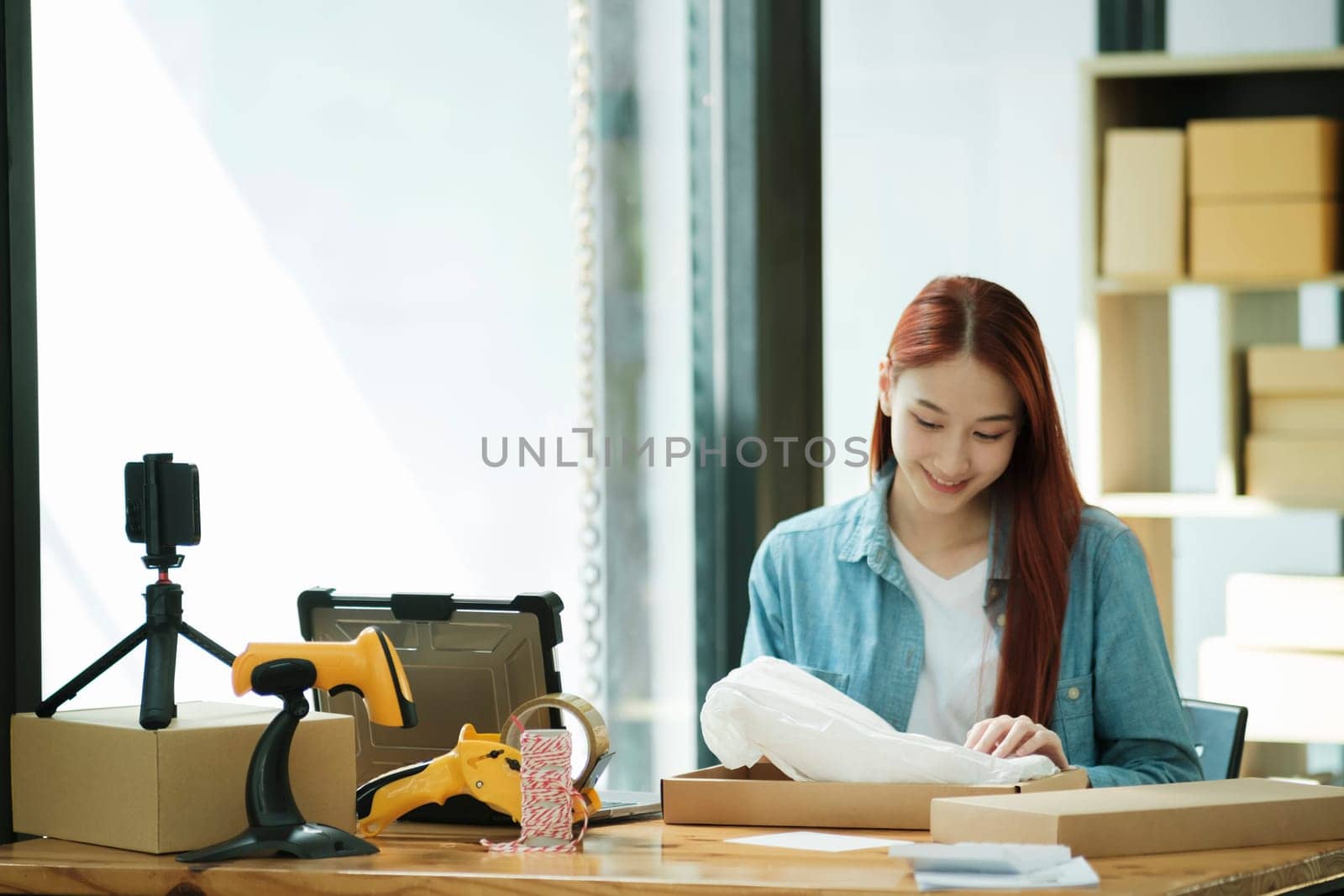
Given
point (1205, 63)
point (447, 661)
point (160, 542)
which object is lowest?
point (447, 661)

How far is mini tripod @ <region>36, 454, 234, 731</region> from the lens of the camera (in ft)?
5.90

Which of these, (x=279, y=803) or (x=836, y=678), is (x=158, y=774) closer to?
(x=279, y=803)

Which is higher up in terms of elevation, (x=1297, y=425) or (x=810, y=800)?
(x=1297, y=425)

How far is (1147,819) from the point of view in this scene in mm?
1579

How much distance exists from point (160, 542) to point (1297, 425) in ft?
8.20

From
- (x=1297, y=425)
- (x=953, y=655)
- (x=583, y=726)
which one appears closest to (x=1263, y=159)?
(x=1297, y=425)

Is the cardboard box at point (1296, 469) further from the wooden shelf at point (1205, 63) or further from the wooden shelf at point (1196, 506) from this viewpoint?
the wooden shelf at point (1205, 63)

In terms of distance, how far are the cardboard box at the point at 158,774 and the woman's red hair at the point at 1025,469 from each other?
3.04ft

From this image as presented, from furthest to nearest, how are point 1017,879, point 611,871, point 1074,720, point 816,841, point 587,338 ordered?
point 587,338, point 1074,720, point 816,841, point 611,871, point 1017,879

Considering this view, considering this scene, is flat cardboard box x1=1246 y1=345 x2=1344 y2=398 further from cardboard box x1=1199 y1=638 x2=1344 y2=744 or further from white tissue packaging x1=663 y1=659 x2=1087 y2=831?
white tissue packaging x1=663 y1=659 x2=1087 y2=831

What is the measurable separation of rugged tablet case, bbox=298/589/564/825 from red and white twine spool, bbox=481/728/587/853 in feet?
0.47

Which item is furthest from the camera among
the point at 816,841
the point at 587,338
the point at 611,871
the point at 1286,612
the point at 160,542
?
the point at 1286,612

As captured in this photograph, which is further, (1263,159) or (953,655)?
(1263,159)

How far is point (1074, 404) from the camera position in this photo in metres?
3.95
